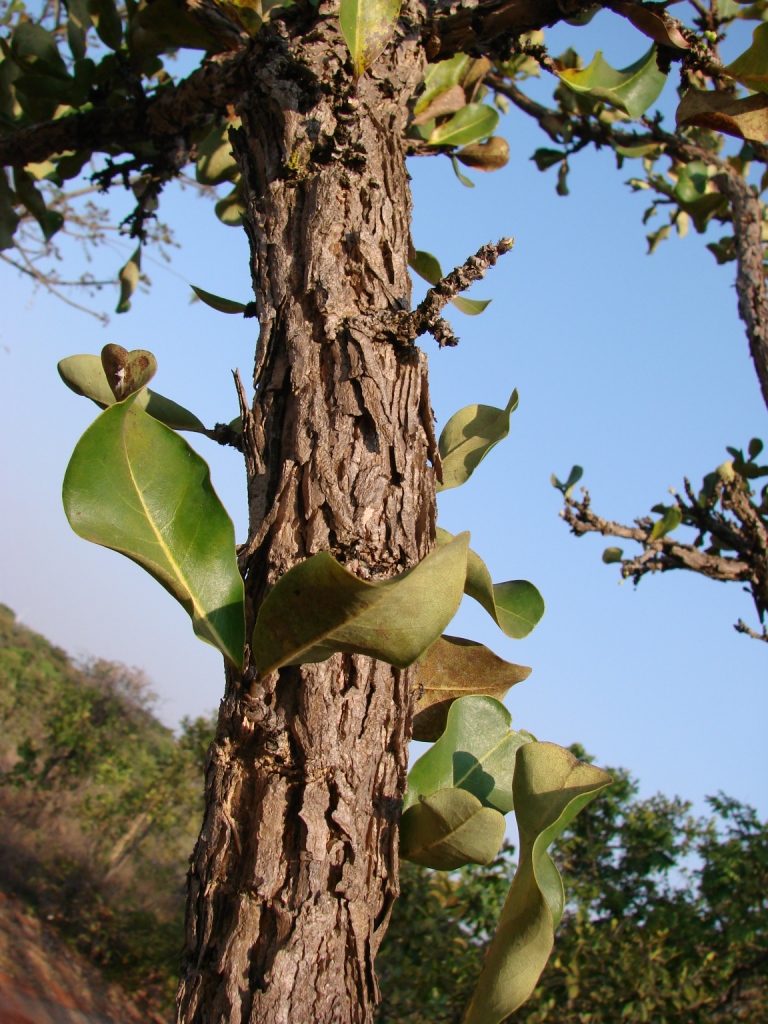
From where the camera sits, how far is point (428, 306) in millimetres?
727

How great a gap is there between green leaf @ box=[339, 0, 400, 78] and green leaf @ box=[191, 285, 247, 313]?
299 mm

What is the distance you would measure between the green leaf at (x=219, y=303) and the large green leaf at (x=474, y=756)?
0.55 metres

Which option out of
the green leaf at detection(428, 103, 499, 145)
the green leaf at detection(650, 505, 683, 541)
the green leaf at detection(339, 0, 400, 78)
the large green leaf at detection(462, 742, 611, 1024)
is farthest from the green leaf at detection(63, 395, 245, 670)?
the green leaf at detection(650, 505, 683, 541)

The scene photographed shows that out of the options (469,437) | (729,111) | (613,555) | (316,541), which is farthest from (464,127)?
(613,555)

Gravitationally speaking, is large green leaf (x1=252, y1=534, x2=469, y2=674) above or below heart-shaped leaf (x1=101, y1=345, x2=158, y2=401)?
below

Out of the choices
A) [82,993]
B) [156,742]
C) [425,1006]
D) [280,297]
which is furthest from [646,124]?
[156,742]

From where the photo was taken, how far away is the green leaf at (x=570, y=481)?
293 centimetres

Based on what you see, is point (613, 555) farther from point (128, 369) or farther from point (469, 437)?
point (128, 369)

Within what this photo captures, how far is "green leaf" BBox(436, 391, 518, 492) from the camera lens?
32.4 inches

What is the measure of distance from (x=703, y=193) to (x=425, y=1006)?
15.4 feet

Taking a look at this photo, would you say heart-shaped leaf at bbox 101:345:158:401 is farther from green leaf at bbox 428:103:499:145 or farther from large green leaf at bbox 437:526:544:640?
green leaf at bbox 428:103:499:145

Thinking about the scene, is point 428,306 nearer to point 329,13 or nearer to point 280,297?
point 280,297

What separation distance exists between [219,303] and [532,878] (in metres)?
0.74

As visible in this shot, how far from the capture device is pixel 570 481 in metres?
2.99
